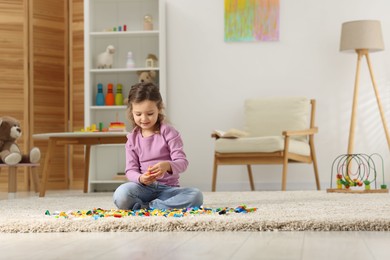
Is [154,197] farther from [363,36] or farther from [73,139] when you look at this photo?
[363,36]

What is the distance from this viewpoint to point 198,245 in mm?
1979

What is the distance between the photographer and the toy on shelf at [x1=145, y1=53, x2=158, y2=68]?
19.9 ft

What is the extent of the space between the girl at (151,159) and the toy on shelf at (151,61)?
9.43 ft

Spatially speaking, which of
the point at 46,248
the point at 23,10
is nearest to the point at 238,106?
the point at 23,10

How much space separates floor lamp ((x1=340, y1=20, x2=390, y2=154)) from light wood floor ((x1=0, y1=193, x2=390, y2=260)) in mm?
3622

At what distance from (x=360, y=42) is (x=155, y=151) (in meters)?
2.98

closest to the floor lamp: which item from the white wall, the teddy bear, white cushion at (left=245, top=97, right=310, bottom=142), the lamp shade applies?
the lamp shade

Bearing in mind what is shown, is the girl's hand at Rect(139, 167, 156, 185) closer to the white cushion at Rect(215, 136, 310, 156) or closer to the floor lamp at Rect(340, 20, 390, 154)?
the white cushion at Rect(215, 136, 310, 156)

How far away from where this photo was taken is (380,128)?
6.02 m

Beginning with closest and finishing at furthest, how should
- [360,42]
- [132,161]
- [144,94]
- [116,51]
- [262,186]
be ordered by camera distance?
[144,94] → [132,161] → [360,42] → [262,186] → [116,51]

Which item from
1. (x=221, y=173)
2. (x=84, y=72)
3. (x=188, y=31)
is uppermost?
(x=188, y=31)

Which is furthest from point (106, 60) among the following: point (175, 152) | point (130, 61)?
point (175, 152)

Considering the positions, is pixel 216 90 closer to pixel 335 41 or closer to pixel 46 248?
pixel 335 41

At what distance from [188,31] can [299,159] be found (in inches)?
62.9
